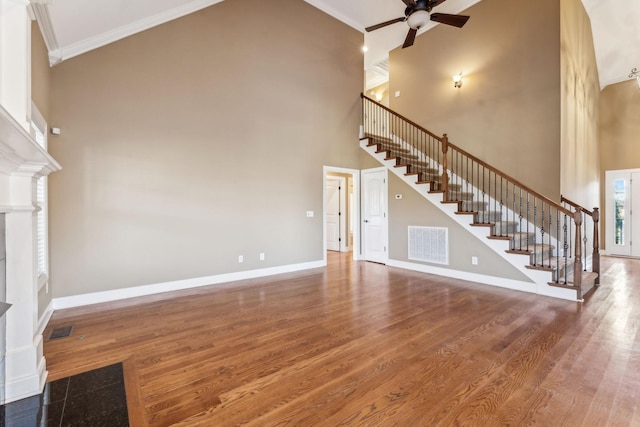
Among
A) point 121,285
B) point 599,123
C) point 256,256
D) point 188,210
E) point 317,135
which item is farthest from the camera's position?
point 599,123

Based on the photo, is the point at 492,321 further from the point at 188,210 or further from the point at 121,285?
the point at 121,285

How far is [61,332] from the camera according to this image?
308 centimetres

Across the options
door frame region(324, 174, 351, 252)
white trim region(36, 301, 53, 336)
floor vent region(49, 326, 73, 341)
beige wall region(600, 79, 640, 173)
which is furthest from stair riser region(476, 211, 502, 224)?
white trim region(36, 301, 53, 336)

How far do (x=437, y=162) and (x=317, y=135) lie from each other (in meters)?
2.74

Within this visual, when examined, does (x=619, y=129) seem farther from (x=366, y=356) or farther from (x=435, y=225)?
(x=366, y=356)

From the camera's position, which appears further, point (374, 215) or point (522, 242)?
point (374, 215)

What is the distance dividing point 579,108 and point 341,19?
17.2ft

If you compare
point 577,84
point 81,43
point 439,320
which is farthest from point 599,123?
point 81,43

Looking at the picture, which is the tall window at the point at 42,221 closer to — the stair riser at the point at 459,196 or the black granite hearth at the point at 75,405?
the black granite hearth at the point at 75,405

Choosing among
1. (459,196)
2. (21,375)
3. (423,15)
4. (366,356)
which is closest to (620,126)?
(459,196)

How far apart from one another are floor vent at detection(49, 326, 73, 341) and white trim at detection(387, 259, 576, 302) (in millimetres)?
5264

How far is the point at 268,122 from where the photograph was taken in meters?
5.50

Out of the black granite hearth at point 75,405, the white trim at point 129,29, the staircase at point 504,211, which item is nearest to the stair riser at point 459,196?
the staircase at point 504,211

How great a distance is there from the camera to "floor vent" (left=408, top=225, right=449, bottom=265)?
546 cm
